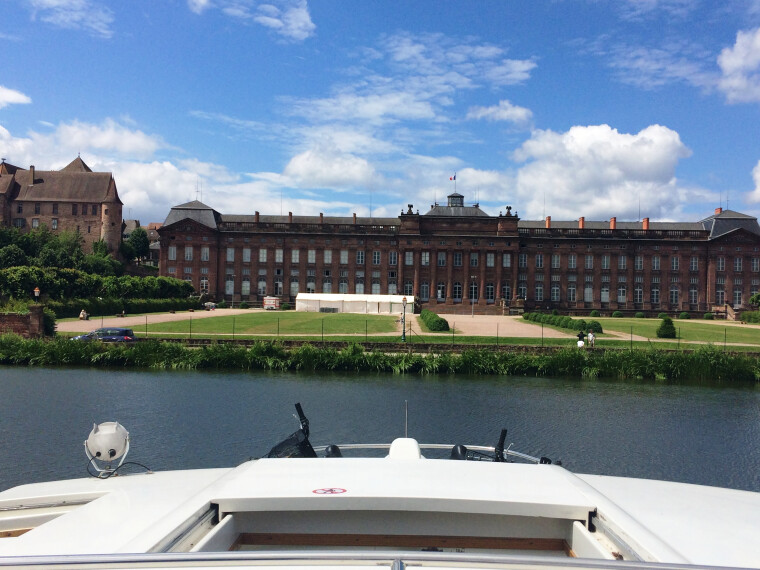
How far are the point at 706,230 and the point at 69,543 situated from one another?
88923 millimetres

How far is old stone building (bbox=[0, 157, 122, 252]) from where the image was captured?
9544 cm

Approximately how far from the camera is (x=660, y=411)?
2034 cm

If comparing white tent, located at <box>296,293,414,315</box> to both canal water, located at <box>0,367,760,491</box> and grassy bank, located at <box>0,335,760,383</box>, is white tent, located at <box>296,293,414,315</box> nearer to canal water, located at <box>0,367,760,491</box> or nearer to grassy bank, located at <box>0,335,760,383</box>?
grassy bank, located at <box>0,335,760,383</box>

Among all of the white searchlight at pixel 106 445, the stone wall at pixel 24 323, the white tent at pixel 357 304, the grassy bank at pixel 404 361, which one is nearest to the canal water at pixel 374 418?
the grassy bank at pixel 404 361

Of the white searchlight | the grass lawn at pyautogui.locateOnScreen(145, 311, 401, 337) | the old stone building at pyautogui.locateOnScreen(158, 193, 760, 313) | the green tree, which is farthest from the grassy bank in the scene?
the green tree

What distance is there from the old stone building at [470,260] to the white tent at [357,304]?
11920 mm

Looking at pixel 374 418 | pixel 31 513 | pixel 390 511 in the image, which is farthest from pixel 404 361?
pixel 390 511

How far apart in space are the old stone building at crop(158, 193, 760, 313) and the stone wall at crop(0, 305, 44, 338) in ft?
154

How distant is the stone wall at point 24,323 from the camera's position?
109ft

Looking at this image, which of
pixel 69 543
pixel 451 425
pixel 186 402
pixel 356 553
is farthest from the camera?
pixel 186 402

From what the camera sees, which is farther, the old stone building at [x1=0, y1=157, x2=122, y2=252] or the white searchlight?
the old stone building at [x1=0, y1=157, x2=122, y2=252]

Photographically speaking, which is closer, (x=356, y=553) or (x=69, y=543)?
(x=356, y=553)

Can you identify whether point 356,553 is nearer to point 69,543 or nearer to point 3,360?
point 69,543

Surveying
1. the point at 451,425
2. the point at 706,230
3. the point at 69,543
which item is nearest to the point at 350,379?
the point at 451,425
